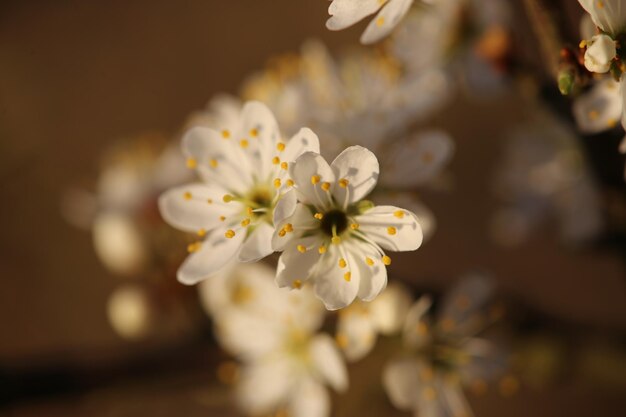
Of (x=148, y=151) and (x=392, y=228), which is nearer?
(x=392, y=228)

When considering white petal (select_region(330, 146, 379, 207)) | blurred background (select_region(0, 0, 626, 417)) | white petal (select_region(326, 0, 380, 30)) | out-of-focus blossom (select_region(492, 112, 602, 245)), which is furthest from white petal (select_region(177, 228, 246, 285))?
out-of-focus blossom (select_region(492, 112, 602, 245))

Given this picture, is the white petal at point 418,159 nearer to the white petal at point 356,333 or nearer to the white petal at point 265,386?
the white petal at point 356,333

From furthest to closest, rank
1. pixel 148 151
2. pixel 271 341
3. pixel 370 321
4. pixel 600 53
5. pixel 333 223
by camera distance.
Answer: pixel 148 151, pixel 271 341, pixel 370 321, pixel 333 223, pixel 600 53

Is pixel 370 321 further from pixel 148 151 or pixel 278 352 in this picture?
pixel 148 151

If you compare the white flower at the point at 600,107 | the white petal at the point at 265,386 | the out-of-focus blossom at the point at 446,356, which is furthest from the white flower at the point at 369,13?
the white petal at the point at 265,386

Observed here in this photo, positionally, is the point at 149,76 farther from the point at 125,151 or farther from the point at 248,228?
the point at 248,228

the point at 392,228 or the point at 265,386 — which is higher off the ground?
the point at 392,228

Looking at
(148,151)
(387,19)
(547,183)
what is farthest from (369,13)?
(148,151)

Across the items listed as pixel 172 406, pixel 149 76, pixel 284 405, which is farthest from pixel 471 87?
pixel 149 76
